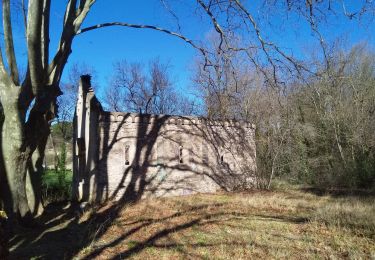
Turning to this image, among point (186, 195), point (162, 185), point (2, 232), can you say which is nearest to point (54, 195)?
point (162, 185)

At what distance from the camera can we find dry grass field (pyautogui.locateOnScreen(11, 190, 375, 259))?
631cm

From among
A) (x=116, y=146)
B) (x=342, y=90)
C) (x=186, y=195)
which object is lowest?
(x=186, y=195)

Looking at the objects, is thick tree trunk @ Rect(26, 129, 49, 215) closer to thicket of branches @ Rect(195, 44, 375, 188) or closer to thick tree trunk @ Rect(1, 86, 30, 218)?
thick tree trunk @ Rect(1, 86, 30, 218)

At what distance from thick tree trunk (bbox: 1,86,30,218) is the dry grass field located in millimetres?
1051

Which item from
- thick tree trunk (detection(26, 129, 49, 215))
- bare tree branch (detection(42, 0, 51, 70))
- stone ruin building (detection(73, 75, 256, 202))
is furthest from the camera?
stone ruin building (detection(73, 75, 256, 202))

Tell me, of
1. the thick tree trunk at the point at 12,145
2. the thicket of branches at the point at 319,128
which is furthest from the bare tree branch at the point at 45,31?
the thicket of branches at the point at 319,128

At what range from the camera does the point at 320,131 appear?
22156mm

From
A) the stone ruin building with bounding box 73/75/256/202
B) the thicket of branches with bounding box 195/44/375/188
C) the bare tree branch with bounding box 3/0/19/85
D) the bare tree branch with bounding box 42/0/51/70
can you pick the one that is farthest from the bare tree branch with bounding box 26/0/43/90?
the thicket of branches with bounding box 195/44/375/188

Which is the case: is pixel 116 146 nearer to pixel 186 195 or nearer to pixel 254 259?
pixel 186 195

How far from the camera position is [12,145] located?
6609 millimetres

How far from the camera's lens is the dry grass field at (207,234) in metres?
6.31

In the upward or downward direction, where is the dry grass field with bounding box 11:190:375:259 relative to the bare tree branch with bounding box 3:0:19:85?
downward

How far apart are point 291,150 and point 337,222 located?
34.5ft

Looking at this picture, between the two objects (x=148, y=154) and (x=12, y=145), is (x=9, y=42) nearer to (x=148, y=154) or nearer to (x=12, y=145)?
(x=12, y=145)
